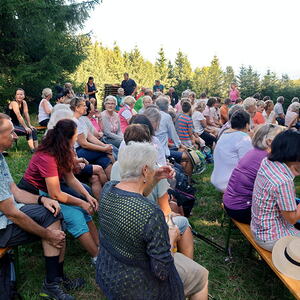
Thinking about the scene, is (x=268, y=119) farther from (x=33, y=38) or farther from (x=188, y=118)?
(x=33, y=38)

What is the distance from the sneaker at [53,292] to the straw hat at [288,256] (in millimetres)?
1677

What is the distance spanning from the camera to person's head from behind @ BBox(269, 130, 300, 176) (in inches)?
84.6

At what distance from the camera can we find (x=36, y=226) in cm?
233

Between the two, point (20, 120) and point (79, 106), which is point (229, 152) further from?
point (20, 120)

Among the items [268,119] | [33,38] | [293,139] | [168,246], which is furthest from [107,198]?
[33,38]

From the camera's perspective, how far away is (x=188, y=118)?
19.1ft

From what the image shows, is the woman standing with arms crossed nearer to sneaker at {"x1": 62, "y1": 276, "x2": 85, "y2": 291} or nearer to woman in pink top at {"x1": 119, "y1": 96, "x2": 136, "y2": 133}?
woman in pink top at {"x1": 119, "y1": 96, "x2": 136, "y2": 133}

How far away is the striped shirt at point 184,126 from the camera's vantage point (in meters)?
5.83

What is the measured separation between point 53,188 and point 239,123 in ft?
7.99

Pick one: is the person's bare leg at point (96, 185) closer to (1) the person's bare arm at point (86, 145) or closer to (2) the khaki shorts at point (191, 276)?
(1) the person's bare arm at point (86, 145)

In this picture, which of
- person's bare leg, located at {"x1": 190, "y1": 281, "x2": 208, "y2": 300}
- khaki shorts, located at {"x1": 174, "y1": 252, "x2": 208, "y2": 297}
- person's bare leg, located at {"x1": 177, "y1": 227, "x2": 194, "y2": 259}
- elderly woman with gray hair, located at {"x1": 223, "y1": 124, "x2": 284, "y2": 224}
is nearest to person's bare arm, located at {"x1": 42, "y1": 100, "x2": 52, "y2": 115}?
elderly woman with gray hair, located at {"x1": 223, "y1": 124, "x2": 284, "y2": 224}

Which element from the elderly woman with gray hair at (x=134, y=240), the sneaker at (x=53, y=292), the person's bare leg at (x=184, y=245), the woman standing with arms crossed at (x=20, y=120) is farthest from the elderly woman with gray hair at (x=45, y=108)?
the elderly woman with gray hair at (x=134, y=240)

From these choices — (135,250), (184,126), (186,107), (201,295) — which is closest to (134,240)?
(135,250)

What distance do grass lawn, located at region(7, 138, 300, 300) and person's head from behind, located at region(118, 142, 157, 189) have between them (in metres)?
1.46
